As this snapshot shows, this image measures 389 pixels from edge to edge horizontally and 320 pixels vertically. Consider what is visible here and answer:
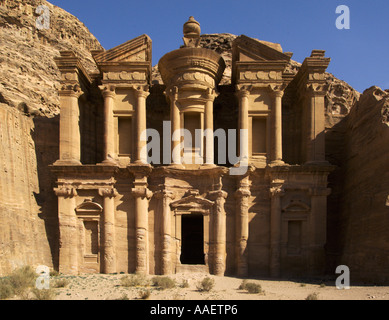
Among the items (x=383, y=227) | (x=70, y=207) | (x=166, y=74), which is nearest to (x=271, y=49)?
(x=166, y=74)

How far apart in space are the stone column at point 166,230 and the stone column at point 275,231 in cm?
490

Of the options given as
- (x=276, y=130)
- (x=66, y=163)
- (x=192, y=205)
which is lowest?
(x=192, y=205)

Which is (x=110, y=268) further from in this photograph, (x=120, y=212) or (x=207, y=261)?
(x=207, y=261)

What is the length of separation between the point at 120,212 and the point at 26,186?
469 cm

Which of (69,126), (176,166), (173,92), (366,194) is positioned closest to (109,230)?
(176,166)

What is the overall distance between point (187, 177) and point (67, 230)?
6348mm

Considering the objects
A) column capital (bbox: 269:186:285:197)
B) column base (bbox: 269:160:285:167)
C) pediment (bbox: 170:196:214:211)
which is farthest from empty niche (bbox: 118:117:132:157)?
column capital (bbox: 269:186:285:197)

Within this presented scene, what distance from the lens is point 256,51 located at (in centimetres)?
2250

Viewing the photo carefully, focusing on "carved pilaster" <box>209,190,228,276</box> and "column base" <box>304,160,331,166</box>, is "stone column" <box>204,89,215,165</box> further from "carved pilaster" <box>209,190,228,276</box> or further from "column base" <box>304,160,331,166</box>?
"column base" <box>304,160,331,166</box>

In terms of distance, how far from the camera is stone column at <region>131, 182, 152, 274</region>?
20422 mm

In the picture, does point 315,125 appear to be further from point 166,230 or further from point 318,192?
point 166,230

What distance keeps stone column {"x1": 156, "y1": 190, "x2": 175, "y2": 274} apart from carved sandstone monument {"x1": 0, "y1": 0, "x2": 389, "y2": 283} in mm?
60

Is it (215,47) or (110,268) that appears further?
(215,47)

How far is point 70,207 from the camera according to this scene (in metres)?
20.8
